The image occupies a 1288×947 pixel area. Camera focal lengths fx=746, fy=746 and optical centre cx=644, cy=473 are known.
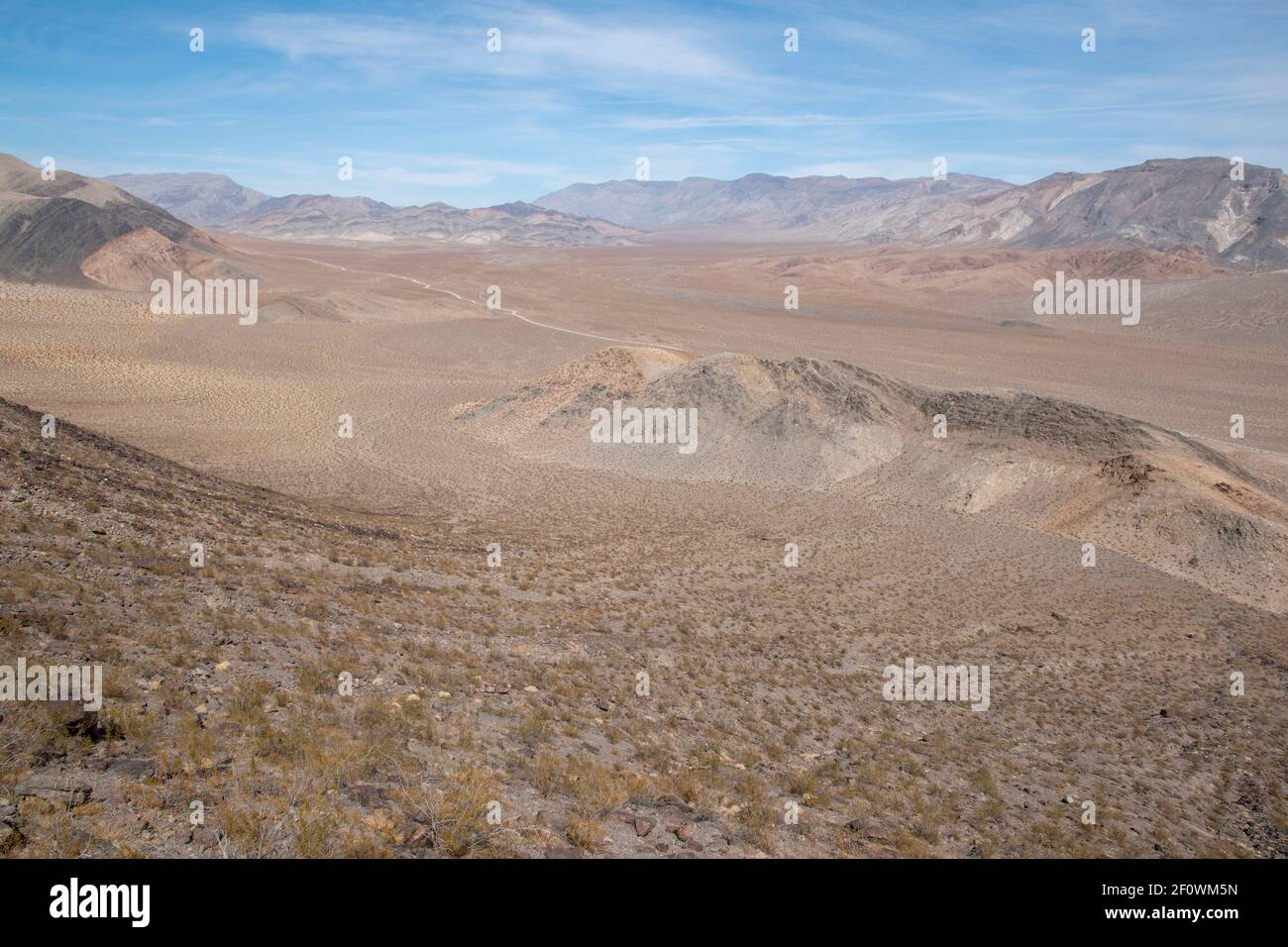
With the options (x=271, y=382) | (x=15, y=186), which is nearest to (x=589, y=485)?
(x=271, y=382)

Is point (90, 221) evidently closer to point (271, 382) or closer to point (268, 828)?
point (271, 382)

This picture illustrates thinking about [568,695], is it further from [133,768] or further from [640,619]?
[133,768]

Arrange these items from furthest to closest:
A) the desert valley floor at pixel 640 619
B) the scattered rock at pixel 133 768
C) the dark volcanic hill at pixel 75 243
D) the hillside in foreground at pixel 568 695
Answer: the dark volcanic hill at pixel 75 243 → the desert valley floor at pixel 640 619 → the hillside in foreground at pixel 568 695 → the scattered rock at pixel 133 768

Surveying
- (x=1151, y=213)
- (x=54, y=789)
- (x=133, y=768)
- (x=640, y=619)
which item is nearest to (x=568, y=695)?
(x=640, y=619)

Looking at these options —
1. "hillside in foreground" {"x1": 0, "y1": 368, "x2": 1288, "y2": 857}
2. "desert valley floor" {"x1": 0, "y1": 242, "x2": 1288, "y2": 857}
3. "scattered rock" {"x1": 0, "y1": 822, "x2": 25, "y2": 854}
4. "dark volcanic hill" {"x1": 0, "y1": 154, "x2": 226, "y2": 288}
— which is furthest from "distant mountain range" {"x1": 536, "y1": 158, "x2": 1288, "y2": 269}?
"scattered rock" {"x1": 0, "y1": 822, "x2": 25, "y2": 854}

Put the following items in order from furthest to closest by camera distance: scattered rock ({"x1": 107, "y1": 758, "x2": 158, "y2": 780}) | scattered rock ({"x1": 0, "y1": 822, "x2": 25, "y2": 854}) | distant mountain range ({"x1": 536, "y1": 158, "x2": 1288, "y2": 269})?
distant mountain range ({"x1": 536, "y1": 158, "x2": 1288, "y2": 269}) < scattered rock ({"x1": 107, "y1": 758, "x2": 158, "y2": 780}) < scattered rock ({"x1": 0, "y1": 822, "x2": 25, "y2": 854})

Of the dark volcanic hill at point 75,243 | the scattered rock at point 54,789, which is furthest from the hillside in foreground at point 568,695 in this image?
the dark volcanic hill at point 75,243

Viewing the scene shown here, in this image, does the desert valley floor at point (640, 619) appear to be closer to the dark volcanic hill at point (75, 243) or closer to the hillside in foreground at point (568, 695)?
the hillside in foreground at point (568, 695)

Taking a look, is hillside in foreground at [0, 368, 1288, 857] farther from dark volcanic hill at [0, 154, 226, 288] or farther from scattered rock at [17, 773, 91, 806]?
dark volcanic hill at [0, 154, 226, 288]
